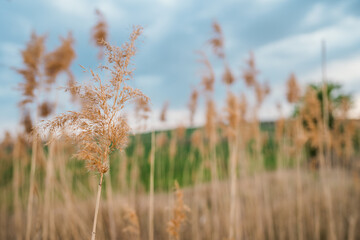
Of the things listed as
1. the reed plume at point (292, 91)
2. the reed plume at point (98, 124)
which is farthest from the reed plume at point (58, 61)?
the reed plume at point (292, 91)

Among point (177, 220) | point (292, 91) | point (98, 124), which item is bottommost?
point (177, 220)

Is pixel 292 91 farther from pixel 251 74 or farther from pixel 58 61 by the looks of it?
pixel 58 61

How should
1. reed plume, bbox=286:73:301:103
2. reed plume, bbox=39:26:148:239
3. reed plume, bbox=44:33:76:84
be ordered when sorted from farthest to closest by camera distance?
reed plume, bbox=286:73:301:103, reed plume, bbox=44:33:76:84, reed plume, bbox=39:26:148:239

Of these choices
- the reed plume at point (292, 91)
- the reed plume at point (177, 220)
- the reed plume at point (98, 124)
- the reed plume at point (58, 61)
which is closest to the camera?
the reed plume at point (98, 124)

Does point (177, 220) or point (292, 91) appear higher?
point (292, 91)

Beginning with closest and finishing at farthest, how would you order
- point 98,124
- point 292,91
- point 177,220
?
point 98,124 < point 177,220 < point 292,91

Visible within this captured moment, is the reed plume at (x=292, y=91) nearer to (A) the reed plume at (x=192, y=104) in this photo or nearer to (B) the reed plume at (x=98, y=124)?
(A) the reed plume at (x=192, y=104)

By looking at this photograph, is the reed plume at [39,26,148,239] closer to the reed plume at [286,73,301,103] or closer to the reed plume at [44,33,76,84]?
Result: the reed plume at [44,33,76,84]

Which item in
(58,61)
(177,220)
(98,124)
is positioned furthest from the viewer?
(58,61)

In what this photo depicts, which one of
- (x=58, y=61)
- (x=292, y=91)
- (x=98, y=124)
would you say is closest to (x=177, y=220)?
(x=98, y=124)

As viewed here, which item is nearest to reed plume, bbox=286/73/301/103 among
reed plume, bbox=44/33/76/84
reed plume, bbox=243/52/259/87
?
reed plume, bbox=243/52/259/87

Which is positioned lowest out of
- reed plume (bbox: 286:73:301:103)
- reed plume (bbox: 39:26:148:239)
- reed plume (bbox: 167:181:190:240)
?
reed plume (bbox: 167:181:190:240)

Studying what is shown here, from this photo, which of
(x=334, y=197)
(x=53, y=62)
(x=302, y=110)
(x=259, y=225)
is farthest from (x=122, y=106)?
(x=334, y=197)

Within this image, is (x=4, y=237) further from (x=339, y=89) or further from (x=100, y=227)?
(x=339, y=89)
